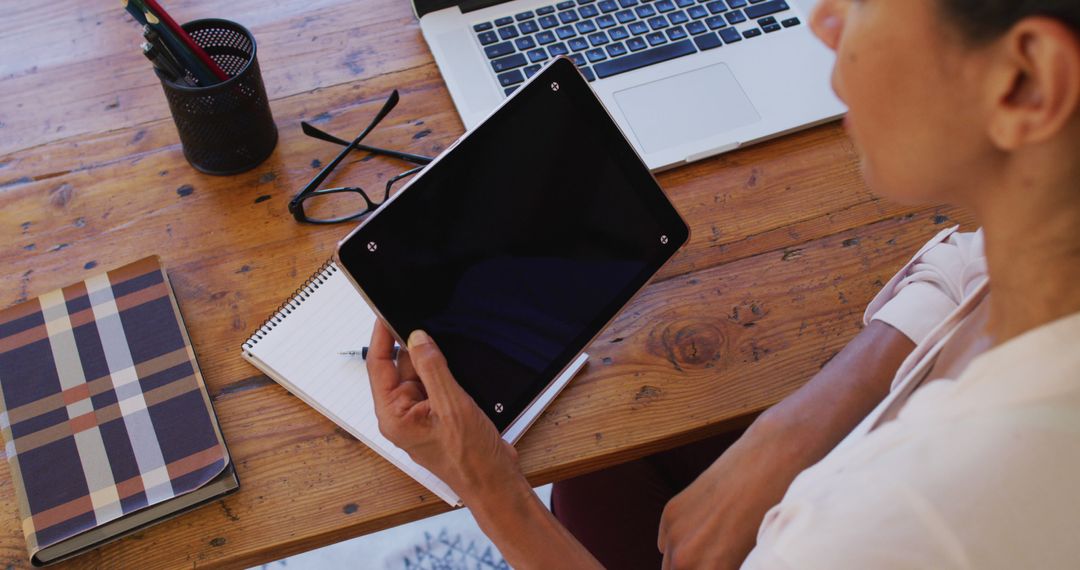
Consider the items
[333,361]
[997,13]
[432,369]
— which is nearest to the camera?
[997,13]

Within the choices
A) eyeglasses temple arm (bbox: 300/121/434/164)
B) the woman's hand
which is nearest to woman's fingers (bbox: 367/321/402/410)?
the woman's hand

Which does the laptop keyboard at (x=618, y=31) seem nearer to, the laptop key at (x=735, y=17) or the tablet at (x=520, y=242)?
the laptop key at (x=735, y=17)

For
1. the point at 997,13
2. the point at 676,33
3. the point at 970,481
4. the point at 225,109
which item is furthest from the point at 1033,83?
the point at 225,109

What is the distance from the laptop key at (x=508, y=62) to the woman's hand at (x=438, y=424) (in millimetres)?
392

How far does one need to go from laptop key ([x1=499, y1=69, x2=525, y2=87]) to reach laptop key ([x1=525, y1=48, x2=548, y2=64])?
2 centimetres

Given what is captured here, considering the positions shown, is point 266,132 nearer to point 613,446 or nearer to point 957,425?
point 613,446

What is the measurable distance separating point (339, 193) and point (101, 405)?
311 millimetres

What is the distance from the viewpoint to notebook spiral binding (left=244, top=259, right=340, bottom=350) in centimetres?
85

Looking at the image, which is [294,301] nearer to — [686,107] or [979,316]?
[686,107]

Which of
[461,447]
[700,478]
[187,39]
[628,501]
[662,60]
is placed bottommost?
[628,501]

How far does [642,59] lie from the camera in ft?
3.39

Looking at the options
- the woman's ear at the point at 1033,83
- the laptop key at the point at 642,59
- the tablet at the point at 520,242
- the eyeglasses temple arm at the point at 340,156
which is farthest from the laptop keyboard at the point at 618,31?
the woman's ear at the point at 1033,83

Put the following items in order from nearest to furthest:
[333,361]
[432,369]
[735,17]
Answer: [432,369] → [333,361] → [735,17]

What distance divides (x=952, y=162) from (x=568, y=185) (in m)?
0.33
